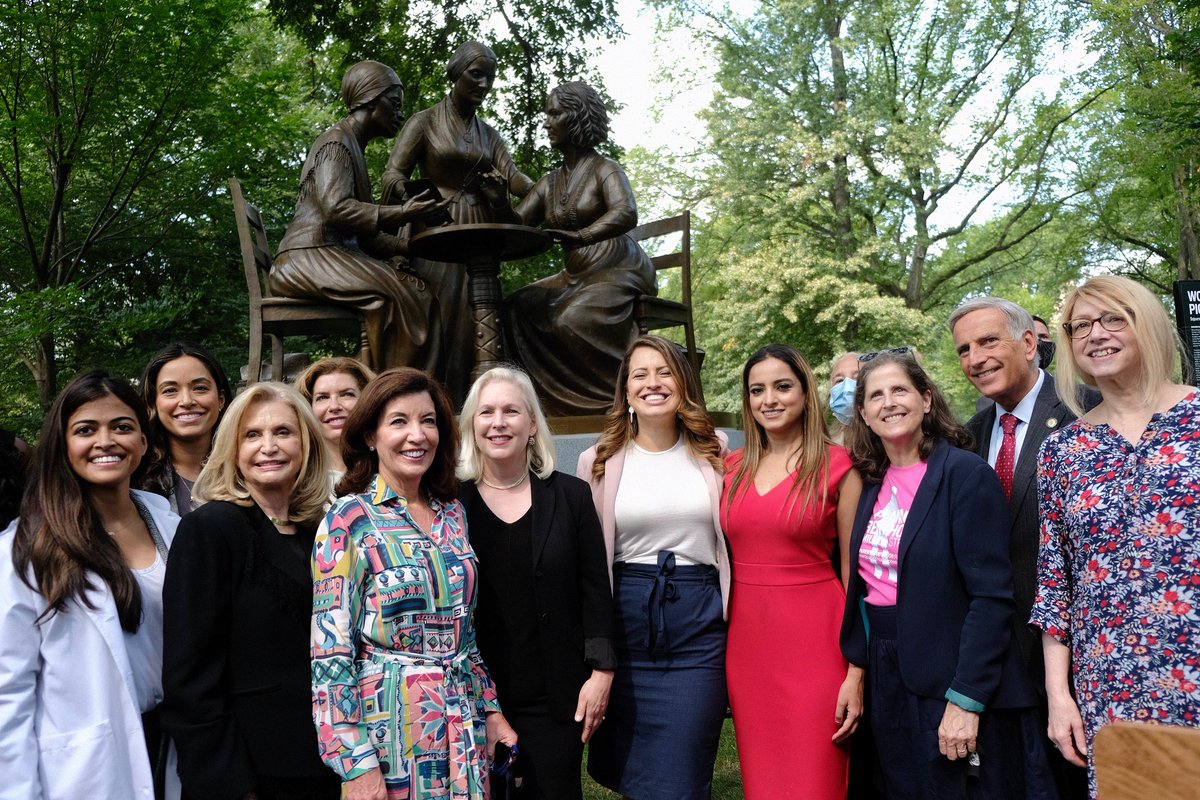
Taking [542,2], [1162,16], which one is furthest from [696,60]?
[1162,16]

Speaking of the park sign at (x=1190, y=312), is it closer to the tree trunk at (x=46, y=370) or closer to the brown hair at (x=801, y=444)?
the brown hair at (x=801, y=444)

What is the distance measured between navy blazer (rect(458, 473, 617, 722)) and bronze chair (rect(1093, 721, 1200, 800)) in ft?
6.53

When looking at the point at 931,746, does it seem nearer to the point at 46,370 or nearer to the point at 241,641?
the point at 241,641

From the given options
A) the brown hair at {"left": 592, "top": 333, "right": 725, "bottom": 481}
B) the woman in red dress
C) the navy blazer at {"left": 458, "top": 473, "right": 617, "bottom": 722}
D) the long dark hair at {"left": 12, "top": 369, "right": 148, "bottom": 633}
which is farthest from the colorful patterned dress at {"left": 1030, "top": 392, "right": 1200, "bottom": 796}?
the long dark hair at {"left": 12, "top": 369, "right": 148, "bottom": 633}

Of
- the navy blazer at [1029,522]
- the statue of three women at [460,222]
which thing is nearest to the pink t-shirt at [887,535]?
the navy blazer at [1029,522]

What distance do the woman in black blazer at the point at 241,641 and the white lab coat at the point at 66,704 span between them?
0.11m

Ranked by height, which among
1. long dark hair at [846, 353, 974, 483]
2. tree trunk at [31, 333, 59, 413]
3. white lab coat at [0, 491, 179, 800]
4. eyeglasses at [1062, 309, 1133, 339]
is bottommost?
white lab coat at [0, 491, 179, 800]

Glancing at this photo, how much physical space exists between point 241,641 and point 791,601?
5.53 ft

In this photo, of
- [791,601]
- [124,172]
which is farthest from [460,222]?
[124,172]

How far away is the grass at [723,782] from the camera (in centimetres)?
459

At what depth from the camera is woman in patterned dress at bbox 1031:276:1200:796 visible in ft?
8.12

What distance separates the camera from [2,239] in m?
14.7

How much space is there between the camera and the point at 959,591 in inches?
117

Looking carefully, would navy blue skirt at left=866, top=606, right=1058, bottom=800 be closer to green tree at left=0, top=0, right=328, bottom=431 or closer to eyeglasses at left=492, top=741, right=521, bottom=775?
eyeglasses at left=492, top=741, right=521, bottom=775
